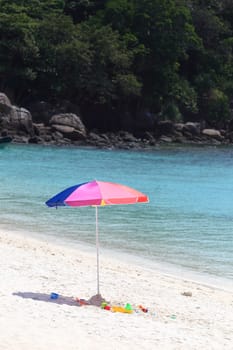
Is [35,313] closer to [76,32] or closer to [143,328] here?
[143,328]

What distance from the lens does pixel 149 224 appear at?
69.3 ft

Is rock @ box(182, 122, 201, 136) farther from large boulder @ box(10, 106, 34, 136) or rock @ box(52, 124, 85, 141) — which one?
large boulder @ box(10, 106, 34, 136)

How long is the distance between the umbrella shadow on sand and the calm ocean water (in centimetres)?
454

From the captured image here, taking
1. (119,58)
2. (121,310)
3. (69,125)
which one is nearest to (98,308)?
(121,310)

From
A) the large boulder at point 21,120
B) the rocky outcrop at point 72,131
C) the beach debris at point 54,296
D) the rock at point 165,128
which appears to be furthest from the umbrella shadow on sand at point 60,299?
the rock at point 165,128

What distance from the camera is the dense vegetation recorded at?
196 feet

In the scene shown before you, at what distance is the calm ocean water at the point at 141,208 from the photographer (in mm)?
17531

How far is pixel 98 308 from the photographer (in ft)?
34.5

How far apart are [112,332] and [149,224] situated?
12.2 meters

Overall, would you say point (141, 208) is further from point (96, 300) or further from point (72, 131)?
point (72, 131)

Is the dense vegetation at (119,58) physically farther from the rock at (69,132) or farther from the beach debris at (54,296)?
the beach debris at (54,296)

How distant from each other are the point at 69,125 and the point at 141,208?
34.0m

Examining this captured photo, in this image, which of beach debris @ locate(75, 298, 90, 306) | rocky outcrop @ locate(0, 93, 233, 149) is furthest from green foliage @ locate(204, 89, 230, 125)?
beach debris @ locate(75, 298, 90, 306)

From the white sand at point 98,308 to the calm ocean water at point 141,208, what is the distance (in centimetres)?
223
